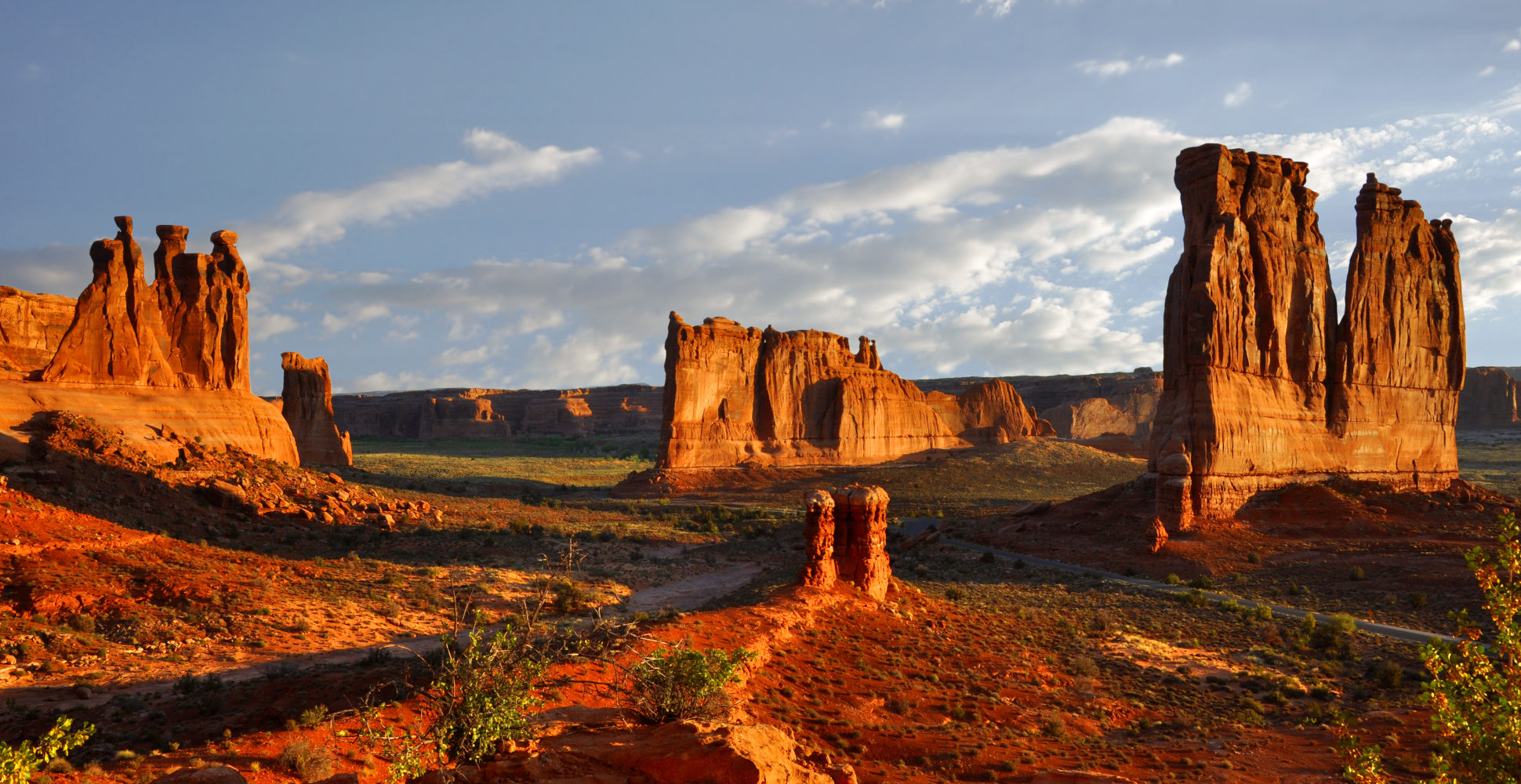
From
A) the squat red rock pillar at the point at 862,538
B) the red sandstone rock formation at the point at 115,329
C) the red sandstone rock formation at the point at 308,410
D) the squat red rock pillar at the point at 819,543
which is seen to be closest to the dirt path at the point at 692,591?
the squat red rock pillar at the point at 819,543

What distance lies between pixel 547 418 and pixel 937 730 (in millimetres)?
129262

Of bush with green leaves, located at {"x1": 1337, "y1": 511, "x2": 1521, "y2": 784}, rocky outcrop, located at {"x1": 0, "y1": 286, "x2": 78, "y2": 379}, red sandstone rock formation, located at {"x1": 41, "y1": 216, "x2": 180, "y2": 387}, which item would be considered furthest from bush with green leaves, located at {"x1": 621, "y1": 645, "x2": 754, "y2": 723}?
rocky outcrop, located at {"x1": 0, "y1": 286, "x2": 78, "y2": 379}

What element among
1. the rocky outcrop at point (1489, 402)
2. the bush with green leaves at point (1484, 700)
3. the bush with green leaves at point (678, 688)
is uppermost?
the rocky outcrop at point (1489, 402)

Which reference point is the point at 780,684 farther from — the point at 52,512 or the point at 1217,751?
the point at 52,512

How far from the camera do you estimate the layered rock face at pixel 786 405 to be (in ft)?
201

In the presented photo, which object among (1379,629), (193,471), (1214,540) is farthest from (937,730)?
(193,471)

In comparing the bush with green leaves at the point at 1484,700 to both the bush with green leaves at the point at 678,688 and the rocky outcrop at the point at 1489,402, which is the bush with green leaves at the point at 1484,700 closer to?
the bush with green leaves at the point at 678,688

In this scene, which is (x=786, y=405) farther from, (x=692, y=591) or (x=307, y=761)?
(x=307, y=761)

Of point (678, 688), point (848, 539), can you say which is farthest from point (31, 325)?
point (678, 688)

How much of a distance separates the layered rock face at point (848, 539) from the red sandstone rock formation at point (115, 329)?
96.3 ft

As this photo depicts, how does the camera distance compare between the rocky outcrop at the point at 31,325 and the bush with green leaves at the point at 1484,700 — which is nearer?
the bush with green leaves at the point at 1484,700

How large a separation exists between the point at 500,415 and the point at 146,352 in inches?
4108

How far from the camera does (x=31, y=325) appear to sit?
1320 inches

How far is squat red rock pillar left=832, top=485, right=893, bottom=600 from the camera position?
2005 cm
